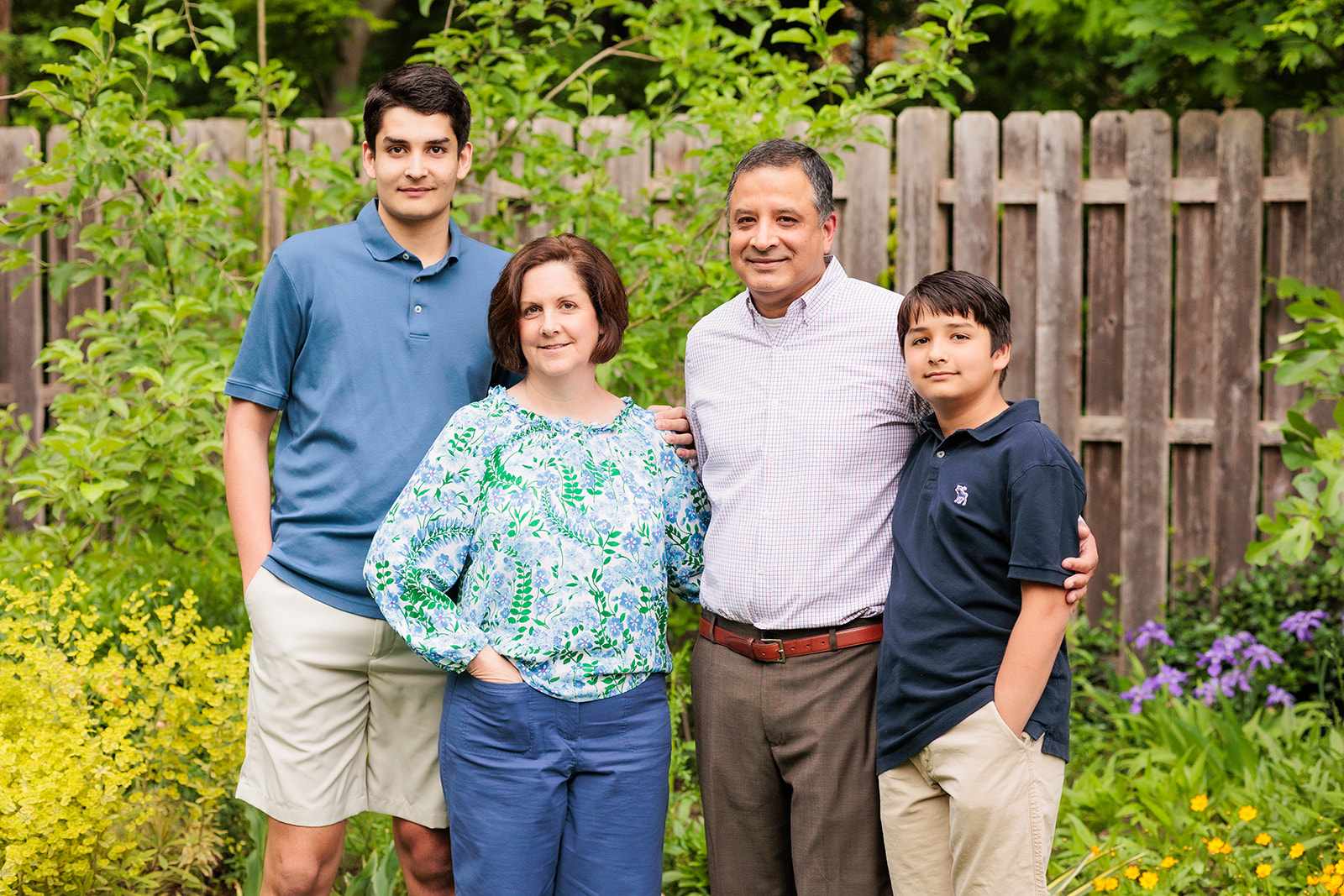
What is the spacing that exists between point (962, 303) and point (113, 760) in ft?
7.54

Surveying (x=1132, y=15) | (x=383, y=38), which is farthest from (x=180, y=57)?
(x=1132, y=15)

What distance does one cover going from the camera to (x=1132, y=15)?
5.57m

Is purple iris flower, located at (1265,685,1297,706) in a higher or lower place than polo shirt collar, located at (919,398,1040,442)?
lower

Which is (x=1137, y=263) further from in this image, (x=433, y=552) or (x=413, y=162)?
(x=433, y=552)

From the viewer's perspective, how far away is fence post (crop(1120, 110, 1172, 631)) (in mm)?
5039

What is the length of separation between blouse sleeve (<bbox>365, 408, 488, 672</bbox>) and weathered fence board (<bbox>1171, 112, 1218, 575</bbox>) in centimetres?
342

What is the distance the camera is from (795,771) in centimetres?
264

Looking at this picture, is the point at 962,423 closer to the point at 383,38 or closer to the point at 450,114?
the point at 450,114

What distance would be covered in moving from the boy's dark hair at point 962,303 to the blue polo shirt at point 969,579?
17 cm

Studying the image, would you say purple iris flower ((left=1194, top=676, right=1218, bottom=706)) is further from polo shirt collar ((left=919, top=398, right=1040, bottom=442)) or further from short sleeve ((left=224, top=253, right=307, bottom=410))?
short sleeve ((left=224, top=253, right=307, bottom=410))

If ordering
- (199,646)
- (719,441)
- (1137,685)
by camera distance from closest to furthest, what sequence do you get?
(719,441) → (199,646) → (1137,685)

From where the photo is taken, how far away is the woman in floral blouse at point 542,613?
2498 mm

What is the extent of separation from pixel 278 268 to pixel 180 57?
6.69 meters

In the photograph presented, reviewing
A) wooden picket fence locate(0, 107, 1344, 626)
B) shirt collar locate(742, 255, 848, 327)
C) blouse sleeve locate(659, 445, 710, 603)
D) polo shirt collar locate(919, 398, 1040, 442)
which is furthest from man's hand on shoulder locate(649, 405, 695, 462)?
wooden picket fence locate(0, 107, 1344, 626)
